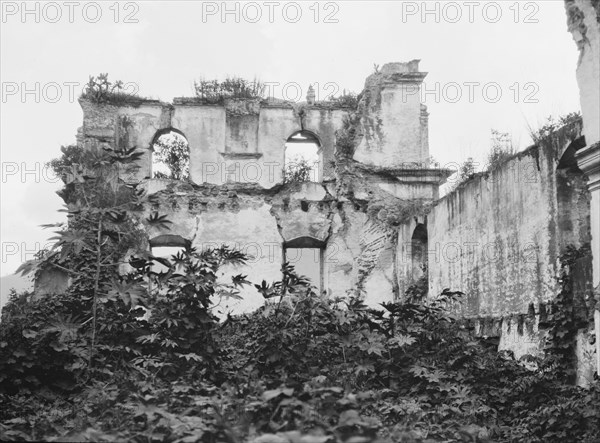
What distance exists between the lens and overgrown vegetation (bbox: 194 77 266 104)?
55.6 ft

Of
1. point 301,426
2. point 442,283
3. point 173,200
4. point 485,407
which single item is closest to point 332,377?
point 485,407

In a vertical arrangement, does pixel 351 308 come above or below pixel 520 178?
below

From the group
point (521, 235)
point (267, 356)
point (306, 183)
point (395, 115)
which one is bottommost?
point (267, 356)

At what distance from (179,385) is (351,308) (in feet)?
9.34

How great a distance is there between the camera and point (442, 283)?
509 inches

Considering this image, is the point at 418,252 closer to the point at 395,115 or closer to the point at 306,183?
the point at 306,183

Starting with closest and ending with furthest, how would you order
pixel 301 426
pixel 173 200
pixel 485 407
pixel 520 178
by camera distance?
1. pixel 301 426
2. pixel 485 407
3. pixel 520 178
4. pixel 173 200

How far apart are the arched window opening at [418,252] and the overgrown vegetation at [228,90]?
4.83 meters

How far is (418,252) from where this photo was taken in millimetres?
15484

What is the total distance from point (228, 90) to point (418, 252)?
5756mm

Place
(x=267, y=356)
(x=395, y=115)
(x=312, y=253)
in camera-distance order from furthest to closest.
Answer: (x=312, y=253) < (x=395, y=115) < (x=267, y=356)

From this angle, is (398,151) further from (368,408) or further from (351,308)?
(368,408)

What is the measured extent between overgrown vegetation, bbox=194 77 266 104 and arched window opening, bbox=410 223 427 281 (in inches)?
190

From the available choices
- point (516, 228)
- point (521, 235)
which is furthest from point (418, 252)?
point (521, 235)
